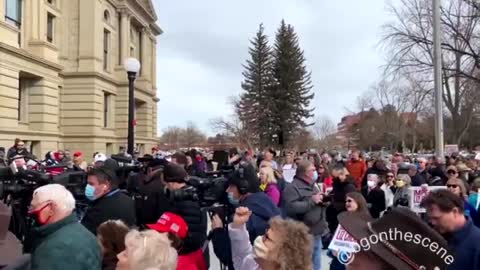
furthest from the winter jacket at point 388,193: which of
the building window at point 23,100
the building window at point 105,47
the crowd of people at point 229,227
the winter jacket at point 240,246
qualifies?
the building window at point 105,47

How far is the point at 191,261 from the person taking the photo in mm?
5223

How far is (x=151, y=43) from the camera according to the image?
46.0 metres

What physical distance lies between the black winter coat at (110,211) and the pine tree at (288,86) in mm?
49074

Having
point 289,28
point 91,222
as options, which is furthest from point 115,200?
point 289,28

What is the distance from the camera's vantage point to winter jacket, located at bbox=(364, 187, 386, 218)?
10.6 metres

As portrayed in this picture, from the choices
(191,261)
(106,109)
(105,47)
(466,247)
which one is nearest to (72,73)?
(105,47)

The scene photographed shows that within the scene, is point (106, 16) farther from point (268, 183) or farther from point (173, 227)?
point (173, 227)

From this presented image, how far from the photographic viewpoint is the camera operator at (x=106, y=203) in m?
5.70

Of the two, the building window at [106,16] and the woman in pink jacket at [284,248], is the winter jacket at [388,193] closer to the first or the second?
the woman in pink jacket at [284,248]

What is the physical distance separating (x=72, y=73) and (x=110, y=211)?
1066 inches

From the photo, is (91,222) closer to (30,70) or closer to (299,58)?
(30,70)

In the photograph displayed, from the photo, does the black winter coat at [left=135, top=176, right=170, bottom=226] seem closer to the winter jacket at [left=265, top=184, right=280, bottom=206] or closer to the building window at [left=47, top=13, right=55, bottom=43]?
the winter jacket at [left=265, top=184, right=280, bottom=206]

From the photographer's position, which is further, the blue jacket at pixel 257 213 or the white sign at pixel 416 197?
the white sign at pixel 416 197

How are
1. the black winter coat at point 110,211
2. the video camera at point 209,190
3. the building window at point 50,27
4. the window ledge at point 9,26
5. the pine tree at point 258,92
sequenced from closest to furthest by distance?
the black winter coat at point 110,211 < the video camera at point 209,190 < the window ledge at point 9,26 < the building window at point 50,27 < the pine tree at point 258,92
